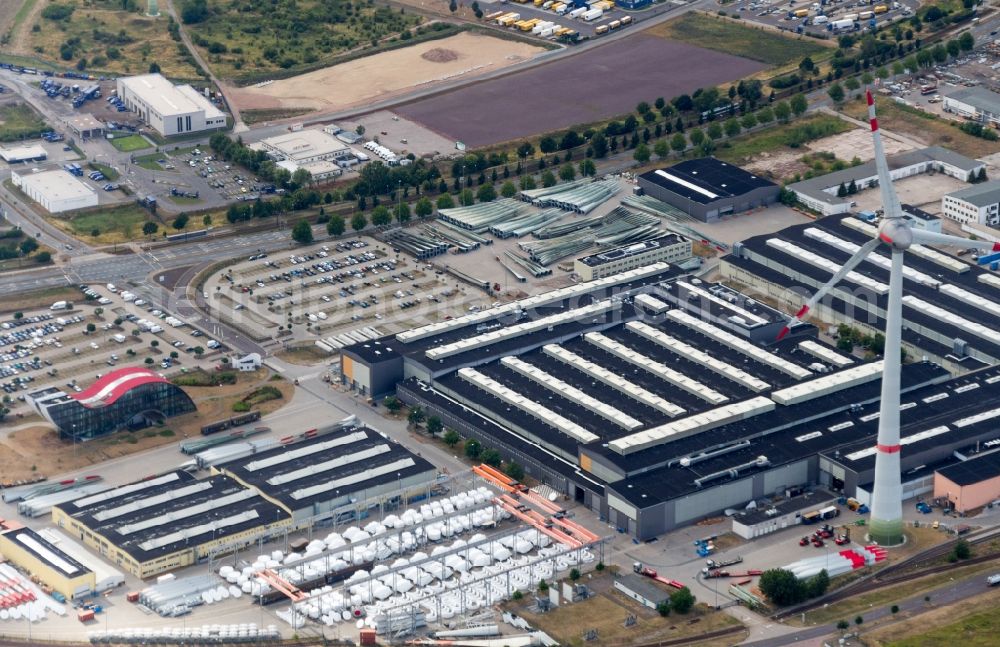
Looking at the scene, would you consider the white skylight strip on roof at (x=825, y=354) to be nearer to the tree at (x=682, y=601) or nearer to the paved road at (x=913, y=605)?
the paved road at (x=913, y=605)

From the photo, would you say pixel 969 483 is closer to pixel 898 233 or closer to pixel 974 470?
pixel 974 470

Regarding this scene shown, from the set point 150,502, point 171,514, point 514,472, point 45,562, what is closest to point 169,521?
point 171,514

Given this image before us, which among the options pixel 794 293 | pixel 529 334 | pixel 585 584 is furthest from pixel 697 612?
pixel 794 293

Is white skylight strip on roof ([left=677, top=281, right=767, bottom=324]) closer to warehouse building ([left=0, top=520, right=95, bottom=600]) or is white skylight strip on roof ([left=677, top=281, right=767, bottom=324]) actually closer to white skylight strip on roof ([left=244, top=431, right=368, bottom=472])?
white skylight strip on roof ([left=244, top=431, right=368, bottom=472])

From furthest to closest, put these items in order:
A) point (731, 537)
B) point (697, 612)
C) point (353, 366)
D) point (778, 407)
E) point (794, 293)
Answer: point (794, 293) < point (353, 366) < point (778, 407) < point (731, 537) < point (697, 612)

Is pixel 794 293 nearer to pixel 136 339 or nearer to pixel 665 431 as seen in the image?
pixel 665 431
